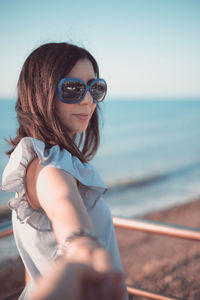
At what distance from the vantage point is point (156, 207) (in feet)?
32.3

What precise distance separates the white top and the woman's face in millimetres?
282

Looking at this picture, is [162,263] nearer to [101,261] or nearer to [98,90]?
[98,90]

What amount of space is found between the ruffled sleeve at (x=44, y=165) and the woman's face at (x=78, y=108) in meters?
0.28

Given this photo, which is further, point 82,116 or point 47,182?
point 82,116

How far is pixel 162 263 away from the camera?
5359 mm

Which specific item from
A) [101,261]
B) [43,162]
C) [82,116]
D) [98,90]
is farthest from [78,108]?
[101,261]

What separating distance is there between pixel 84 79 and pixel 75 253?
2.99 ft

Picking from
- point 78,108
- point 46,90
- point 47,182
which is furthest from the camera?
point 78,108

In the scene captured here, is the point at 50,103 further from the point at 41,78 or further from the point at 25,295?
the point at 25,295

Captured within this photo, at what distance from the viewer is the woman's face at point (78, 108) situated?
1212 millimetres

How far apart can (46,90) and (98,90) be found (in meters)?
0.34

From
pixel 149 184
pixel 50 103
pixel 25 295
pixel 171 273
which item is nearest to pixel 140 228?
pixel 25 295

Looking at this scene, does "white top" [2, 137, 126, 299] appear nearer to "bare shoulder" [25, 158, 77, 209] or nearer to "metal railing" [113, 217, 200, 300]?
"bare shoulder" [25, 158, 77, 209]

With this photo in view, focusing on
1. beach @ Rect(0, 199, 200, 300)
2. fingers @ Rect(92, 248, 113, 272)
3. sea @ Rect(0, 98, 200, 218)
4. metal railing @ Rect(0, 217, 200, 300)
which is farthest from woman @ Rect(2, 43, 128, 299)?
beach @ Rect(0, 199, 200, 300)
